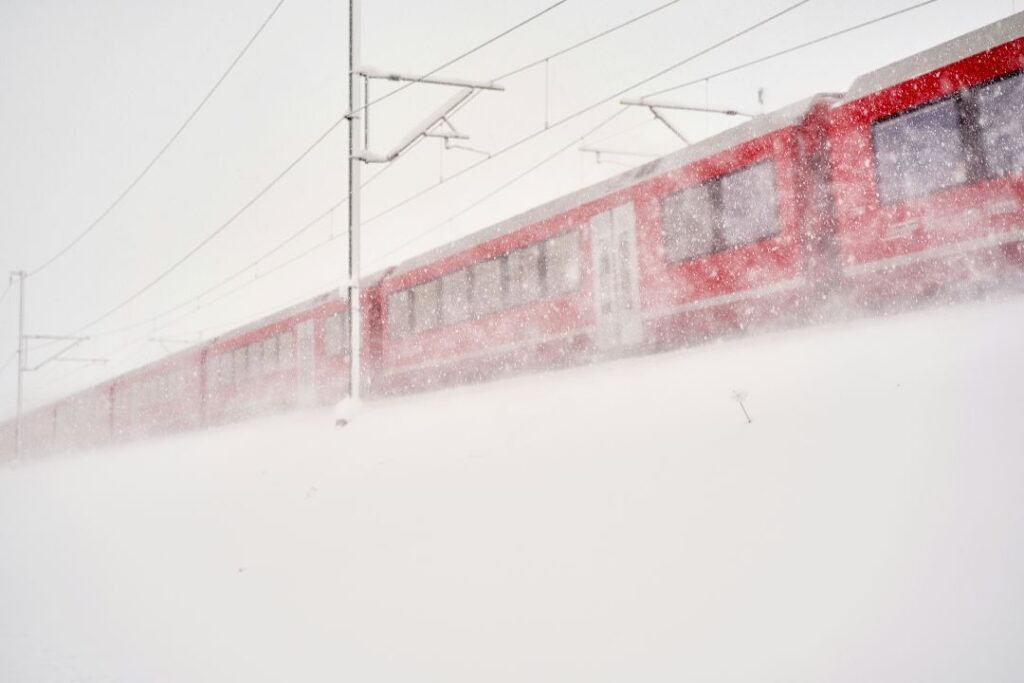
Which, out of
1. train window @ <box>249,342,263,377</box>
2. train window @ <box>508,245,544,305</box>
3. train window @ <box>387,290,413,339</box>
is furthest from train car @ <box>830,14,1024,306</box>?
train window @ <box>249,342,263,377</box>

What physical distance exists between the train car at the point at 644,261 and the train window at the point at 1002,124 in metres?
1.58

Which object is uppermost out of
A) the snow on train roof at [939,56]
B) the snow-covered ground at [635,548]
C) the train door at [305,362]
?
the snow on train roof at [939,56]

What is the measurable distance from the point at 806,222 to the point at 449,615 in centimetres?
625

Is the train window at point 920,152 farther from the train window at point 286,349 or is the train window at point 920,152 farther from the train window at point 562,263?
the train window at point 286,349

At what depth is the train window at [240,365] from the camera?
1945 cm

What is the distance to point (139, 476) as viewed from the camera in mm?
11836

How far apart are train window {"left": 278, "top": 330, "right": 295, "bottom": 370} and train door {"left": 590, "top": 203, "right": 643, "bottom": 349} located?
9.13m

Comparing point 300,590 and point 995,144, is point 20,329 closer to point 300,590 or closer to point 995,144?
point 300,590

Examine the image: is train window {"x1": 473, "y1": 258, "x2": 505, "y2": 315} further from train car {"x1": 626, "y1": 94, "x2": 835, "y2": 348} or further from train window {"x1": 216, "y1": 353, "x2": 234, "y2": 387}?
train window {"x1": 216, "y1": 353, "x2": 234, "y2": 387}

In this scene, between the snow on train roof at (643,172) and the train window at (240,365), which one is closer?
the snow on train roof at (643,172)

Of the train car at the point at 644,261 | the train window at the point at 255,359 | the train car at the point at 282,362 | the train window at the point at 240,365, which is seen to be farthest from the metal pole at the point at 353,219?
the train window at the point at 240,365

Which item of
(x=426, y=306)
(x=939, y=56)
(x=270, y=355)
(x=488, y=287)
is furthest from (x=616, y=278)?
(x=270, y=355)

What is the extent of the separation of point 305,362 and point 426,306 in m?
4.45

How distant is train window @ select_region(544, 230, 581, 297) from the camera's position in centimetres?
1068
